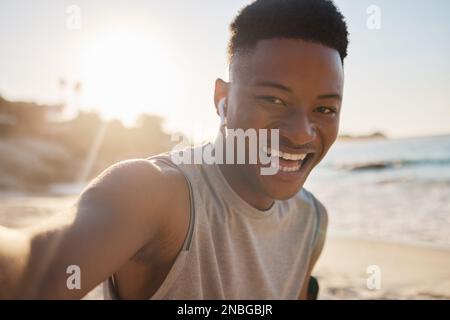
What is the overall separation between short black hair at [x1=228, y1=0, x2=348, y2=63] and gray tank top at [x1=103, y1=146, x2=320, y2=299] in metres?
0.71

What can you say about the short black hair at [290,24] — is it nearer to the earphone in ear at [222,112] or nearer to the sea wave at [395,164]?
the earphone in ear at [222,112]

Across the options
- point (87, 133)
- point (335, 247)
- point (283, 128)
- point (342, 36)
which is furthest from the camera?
point (87, 133)

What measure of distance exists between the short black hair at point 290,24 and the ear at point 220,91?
0.14 metres

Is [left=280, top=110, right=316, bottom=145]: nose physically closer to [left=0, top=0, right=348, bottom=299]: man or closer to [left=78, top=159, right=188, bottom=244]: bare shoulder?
[left=0, top=0, right=348, bottom=299]: man

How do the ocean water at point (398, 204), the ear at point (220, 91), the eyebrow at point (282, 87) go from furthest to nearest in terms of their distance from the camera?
1. the ocean water at point (398, 204)
2. the ear at point (220, 91)
3. the eyebrow at point (282, 87)

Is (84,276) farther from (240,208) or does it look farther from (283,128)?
(283,128)

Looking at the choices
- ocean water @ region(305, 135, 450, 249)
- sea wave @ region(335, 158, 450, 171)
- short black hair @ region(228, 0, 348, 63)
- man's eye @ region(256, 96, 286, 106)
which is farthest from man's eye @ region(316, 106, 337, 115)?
sea wave @ region(335, 158, 450, 171)

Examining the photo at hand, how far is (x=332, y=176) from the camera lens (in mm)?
19547

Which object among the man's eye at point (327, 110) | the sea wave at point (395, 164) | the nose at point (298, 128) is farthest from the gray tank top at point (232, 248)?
the sea wave at point (395, 164)

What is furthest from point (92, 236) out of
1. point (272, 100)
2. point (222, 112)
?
point (222, 112)

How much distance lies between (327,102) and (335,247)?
4651 millimetres

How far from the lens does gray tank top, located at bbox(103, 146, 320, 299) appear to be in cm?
165

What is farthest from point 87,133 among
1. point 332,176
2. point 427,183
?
point 427,183

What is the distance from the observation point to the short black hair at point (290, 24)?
1.84 m
